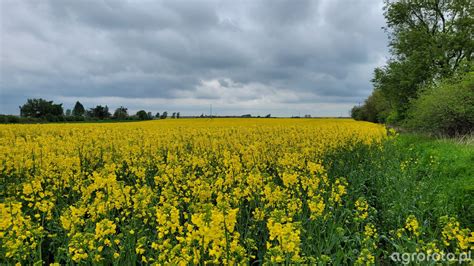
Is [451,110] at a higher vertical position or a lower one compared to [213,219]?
higher

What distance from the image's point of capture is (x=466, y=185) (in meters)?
7.50

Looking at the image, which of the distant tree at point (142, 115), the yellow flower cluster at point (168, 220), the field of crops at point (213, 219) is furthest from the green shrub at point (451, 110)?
the distant tree at point (142, 115)

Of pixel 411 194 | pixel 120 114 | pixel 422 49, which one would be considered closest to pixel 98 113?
pixel 120 114

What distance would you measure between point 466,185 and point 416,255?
527cm

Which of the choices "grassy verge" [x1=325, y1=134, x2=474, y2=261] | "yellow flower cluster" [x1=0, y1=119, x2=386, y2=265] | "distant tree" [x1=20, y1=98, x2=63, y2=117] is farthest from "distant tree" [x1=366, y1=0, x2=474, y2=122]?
"distant tree" [x1=20, y1=98, x2=63, y2=117]

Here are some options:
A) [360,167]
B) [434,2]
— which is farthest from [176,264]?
[434,2]

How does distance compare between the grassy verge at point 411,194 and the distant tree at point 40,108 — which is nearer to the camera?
the grassy verge at point 411,194

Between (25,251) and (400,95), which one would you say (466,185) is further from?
(400,95)

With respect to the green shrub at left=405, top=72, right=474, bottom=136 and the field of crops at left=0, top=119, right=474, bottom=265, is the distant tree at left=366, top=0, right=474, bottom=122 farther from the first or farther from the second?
the field of crops at left=0, top=119, right=474, bottom=265

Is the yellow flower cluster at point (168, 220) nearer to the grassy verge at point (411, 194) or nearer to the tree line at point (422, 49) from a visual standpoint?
the grassy verge at point (411, 194)

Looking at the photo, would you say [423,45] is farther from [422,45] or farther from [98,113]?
[98,113]

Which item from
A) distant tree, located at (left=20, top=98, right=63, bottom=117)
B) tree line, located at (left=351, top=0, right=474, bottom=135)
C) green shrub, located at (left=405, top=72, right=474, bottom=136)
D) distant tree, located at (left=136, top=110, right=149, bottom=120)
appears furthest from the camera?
distant tree, located at (left=20, top=98, right=63, bottom=117)

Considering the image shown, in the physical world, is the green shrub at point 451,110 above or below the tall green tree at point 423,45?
below

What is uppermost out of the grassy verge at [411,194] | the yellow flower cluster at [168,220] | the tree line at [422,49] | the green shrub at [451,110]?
the tree line at [422,49]
